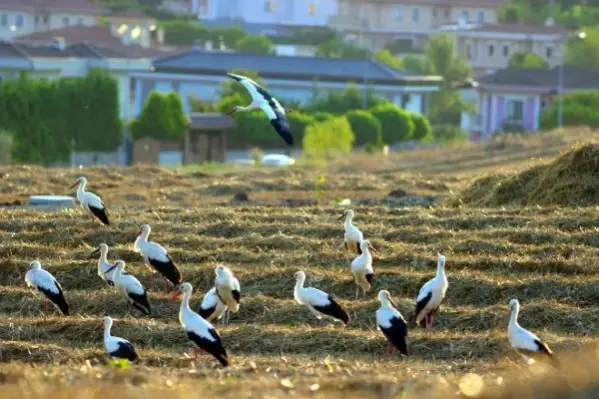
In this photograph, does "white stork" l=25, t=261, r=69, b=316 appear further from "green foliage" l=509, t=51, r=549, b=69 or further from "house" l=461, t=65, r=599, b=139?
"green foliage" l=509, t=51, r=549, b=69

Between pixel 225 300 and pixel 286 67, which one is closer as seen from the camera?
pixel 225 300

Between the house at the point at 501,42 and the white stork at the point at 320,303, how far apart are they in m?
80.7

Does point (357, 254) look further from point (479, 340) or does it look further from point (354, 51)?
point (354, 51)


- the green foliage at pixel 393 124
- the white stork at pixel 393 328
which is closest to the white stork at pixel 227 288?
the white stork at pixel 393 328

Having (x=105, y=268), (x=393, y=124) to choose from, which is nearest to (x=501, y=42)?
(x=393, y=124)

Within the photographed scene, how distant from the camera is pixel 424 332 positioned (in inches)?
587

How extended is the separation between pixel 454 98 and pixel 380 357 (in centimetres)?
7303

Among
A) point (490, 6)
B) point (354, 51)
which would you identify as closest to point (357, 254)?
point (354, 51)

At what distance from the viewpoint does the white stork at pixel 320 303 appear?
15031 millimetres

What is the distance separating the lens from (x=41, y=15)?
4031 inches

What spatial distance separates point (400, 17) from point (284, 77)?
41.6 metres

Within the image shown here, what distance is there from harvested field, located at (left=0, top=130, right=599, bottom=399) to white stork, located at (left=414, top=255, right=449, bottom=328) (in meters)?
0.16

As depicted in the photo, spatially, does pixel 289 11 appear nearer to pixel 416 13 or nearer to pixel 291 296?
pixel 416 13

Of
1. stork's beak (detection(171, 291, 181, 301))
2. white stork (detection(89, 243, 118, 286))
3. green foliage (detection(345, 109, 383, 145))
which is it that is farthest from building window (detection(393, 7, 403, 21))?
stork's beak (detection(171, 291, 181, 301))
